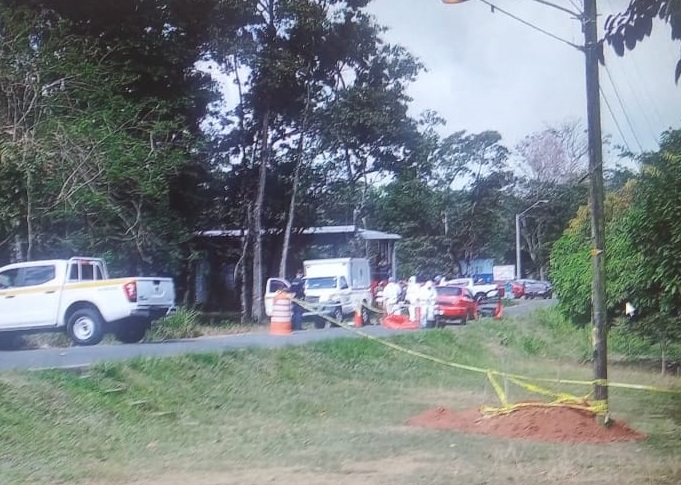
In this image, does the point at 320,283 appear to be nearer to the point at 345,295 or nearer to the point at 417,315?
the point at 345,295

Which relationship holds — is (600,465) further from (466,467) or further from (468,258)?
(468,258)

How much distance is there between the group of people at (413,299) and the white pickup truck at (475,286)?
0.46m

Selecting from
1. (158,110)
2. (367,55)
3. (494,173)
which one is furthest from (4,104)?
(494,173)

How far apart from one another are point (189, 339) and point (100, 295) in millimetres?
1798

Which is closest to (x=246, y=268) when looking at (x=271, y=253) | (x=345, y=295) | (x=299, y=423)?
(x=271, y=253)

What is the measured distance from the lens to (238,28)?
47.0 feet

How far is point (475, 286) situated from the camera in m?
15.0

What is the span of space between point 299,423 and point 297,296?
538 centimetres

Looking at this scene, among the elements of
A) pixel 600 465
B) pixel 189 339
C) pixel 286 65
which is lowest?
pixel 600 465

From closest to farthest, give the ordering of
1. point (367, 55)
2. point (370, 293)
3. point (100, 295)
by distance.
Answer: point (100, 295) < point (367, 55) < point (370, 293)

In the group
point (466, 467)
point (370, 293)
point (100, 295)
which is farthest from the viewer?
point (370, 293)

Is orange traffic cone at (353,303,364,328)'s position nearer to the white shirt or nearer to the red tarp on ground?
the red tarp on ground

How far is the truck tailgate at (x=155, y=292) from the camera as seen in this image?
39.7 ft

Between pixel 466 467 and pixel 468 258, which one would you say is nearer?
pixel 466 467
